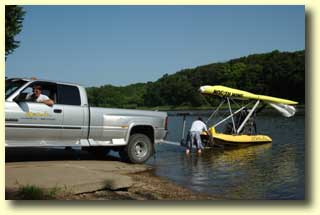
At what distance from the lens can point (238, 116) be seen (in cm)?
1956

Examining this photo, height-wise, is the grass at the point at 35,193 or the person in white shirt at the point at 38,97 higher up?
the person in white shirt at the point at 38,97

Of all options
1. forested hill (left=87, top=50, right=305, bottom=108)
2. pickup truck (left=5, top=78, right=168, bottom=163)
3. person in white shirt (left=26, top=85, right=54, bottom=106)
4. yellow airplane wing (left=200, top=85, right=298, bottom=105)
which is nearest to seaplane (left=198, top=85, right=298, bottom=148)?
yellow airplane wing (left=200, top=85, right=298, bottom=105)

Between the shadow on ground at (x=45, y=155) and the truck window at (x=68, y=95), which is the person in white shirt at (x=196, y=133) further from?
the truck window at (x=68, y=95)

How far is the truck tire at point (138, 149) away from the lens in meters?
10.7

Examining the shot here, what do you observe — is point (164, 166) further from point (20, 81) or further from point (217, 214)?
point (217, 214)

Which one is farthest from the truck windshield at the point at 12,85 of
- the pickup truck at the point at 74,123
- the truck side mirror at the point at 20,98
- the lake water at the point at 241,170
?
the lake water at the point at 241,170

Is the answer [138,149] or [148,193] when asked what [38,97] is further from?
[148,193]

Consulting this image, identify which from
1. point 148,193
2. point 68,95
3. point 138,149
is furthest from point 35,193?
point 138,149

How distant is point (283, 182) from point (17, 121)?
548 cm

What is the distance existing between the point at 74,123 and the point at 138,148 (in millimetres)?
1941

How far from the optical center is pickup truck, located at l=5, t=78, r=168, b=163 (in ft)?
28.9

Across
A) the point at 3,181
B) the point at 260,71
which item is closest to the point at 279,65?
the point at 260,71

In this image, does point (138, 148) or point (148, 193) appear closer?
point (148, 193)

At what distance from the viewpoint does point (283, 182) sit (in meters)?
9.63
